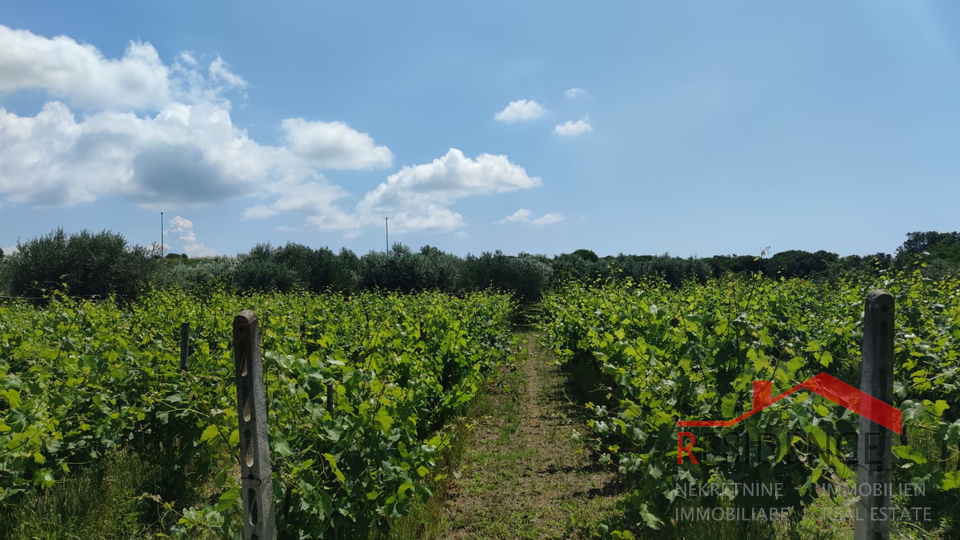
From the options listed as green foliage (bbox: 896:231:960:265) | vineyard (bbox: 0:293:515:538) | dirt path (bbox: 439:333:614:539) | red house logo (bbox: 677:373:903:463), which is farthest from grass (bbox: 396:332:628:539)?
green foliage (bbox: 896:231:960:265)

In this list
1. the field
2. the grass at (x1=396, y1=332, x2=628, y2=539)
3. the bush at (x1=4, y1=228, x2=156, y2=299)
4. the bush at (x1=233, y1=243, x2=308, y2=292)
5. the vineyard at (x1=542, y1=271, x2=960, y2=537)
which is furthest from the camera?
the bush at (x1=233, y1=243, x2=308, y2=292)

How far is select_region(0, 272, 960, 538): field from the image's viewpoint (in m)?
Result: 2.67

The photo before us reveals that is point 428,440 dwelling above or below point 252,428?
below

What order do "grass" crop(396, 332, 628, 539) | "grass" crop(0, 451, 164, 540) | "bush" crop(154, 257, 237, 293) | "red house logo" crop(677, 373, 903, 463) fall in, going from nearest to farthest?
"red house logo" crop(677, 373, 903, 463) < "grass" crop(0, 451, 164, 540) < "grass" crop(396, 332, 628, 539) < "bush" crop(154, 257, 237, 293)

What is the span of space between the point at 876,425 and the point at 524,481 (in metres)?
3.55

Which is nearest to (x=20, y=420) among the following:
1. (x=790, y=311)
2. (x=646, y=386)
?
(x=646, y=386)

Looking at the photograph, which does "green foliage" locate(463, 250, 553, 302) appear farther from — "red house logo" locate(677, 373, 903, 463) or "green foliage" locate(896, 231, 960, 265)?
"red house logo" locate(677, 373, 903, 463)

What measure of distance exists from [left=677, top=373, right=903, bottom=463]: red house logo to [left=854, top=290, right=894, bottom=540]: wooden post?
34 millimetres

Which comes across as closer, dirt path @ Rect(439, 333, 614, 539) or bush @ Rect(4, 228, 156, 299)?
dirt path @ Rect(439, 333, 614, 539)

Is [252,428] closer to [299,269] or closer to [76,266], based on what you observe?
[76,266]

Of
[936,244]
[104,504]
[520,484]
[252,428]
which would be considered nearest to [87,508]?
[104,504]

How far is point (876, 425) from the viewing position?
1.94 metres

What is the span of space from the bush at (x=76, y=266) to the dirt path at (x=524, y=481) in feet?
57.7

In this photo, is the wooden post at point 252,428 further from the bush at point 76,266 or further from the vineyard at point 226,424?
the bush at point 76,266
